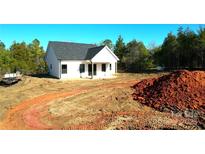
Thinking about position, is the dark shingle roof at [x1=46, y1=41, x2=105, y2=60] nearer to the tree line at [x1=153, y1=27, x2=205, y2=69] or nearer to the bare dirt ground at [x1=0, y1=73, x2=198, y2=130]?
the tree line at [x1=153, y1=27, x2=205, y2=69]

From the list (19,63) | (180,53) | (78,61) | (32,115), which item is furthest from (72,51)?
(32,115)

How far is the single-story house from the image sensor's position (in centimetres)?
2514

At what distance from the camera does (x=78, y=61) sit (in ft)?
84.7

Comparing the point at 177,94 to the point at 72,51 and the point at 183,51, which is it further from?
the point at 72,51

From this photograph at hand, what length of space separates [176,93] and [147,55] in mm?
13196

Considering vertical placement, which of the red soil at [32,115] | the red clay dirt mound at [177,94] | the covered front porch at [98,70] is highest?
the covered front porch at [98,70]

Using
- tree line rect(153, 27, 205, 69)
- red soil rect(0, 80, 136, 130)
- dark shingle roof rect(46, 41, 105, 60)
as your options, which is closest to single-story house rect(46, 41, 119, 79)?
dark shingle roof rect(46, 41, 105, 60)

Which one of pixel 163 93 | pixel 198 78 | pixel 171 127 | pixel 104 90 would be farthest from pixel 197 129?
pixel 104 90

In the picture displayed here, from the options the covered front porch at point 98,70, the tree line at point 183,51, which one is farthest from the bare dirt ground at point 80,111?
the covered front porch at point 98,70

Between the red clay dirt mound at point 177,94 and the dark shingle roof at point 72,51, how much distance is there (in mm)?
10676

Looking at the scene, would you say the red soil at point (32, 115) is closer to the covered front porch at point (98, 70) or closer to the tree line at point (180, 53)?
the tree line at point (180, 53)

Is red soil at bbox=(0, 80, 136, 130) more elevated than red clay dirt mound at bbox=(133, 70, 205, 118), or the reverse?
red clay dirt mound at bbox=(133, 70, 205, 118)

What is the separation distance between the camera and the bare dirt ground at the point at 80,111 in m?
10.9

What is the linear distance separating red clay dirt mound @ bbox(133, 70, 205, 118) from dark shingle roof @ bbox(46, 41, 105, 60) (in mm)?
10676
